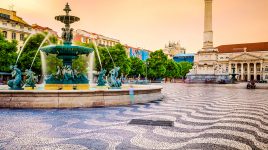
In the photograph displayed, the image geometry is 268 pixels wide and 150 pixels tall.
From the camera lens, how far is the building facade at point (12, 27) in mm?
53131

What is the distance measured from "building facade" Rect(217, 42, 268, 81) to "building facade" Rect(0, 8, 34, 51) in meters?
90.3

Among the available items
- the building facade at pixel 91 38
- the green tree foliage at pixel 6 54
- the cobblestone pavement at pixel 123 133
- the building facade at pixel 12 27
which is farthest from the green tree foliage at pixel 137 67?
the cobblestone pavement at pixel 123 133

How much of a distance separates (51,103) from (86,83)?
207 inches

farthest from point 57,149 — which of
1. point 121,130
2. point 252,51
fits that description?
point 252,51

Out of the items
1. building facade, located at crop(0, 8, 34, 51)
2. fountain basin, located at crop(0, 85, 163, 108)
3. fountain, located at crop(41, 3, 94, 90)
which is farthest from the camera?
building facade, located at crop(0, 8, 34, 51)

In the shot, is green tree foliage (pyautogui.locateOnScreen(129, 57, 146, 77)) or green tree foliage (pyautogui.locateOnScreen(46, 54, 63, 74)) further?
green tree foliage (pyautogui.locateOnScreen(129, 57, 146, 77))

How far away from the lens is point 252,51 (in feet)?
407

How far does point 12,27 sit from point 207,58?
4441 centimetres

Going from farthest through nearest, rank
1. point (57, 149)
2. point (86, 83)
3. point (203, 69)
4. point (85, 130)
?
point (203, 69)
point (86, 83)
point (85, 130)
point (57, 149)

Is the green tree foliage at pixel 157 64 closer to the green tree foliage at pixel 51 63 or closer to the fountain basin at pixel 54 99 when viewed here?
the green tree foliage at pixel 51 63

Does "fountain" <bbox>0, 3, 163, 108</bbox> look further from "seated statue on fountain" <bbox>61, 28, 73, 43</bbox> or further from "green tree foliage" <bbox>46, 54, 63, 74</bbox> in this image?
"green tree foliage" <bbox>46, 54, 63, 74</bbox>

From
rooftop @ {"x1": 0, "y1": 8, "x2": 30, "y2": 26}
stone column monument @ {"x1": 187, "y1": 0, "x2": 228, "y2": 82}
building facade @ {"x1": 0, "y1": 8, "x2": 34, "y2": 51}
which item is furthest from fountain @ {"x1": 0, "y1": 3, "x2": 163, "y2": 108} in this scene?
rooftop @ {"x1": 0, "y1": 8, "x2": 30, "y2": 26}

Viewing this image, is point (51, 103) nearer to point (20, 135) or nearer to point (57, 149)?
point (20, 135)

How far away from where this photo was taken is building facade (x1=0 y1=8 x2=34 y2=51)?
174 ft
